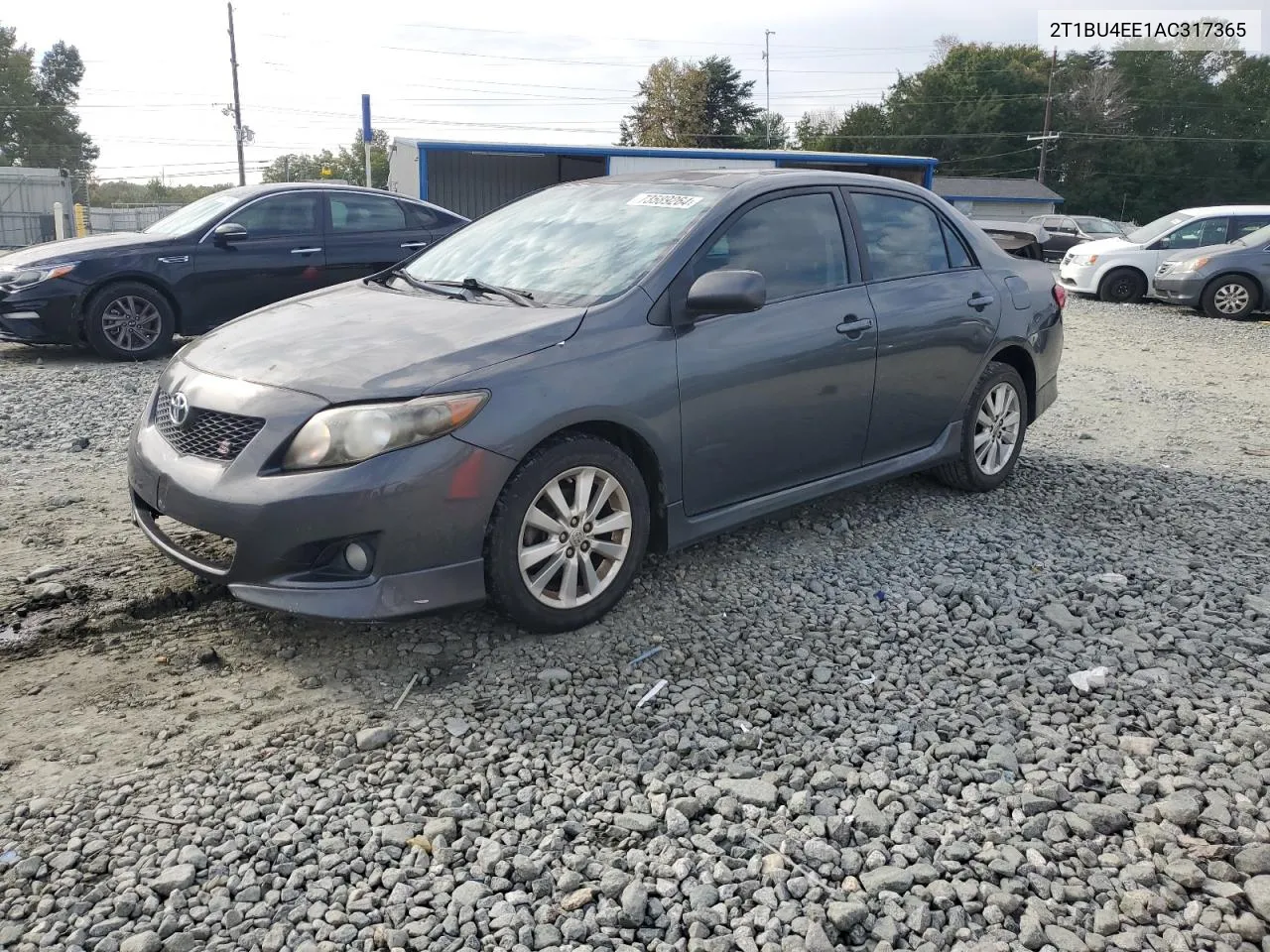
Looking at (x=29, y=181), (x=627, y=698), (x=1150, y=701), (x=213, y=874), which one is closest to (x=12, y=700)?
(x=213, y=874)

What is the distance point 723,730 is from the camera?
3.34 metres

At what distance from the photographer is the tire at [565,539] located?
362 cm

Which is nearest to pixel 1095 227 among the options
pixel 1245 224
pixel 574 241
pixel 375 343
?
pixel 1245 224

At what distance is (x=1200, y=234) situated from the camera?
707 inches

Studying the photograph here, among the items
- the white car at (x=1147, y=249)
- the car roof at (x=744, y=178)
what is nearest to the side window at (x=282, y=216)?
the car roof at (x=744, y=178)

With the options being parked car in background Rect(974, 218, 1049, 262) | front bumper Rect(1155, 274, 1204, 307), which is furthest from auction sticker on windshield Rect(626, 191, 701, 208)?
front bumper Rect(1155, 274, 1204, 307)

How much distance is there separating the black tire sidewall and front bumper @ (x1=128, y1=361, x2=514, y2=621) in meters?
3.00

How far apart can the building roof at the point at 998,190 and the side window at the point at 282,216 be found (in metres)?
52.8

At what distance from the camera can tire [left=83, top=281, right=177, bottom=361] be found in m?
9.05

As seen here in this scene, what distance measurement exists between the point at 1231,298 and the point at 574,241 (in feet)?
49.4

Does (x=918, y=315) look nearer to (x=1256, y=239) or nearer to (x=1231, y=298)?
(x=1231, y=298)

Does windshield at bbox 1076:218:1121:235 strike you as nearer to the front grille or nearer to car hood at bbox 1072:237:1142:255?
car hood at bbox 1072:237:1142:255

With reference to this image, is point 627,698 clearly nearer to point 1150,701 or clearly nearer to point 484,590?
point 484,590

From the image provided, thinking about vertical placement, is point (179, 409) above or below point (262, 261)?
below
